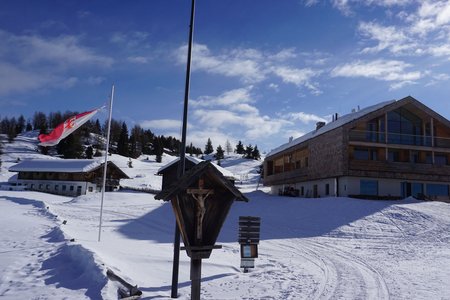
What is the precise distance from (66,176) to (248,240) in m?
53.4

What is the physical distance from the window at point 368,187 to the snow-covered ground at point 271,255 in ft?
14.2

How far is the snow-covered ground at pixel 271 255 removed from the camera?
1008 centimetres

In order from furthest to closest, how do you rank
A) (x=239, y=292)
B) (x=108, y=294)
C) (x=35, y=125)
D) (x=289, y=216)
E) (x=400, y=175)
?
(x=35, y=125) → (x=400, y=175) → (x=289, y=216) → (x=239, y=292) → (x=108, y=294)

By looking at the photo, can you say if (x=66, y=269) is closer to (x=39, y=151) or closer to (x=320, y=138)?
(x=320, y=138)

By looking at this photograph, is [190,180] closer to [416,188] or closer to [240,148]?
[416,188]

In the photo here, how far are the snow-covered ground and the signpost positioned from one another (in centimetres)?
37

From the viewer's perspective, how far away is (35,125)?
165 meters

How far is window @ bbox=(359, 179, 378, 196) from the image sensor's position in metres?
35.0

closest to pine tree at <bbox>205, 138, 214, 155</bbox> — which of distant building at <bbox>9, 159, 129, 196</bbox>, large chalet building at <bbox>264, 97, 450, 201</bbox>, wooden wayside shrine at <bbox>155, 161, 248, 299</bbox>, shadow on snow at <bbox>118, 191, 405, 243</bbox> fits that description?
distant building at <bbox>9, 159, 129, 196</bbox>

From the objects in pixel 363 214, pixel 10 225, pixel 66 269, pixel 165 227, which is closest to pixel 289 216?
pixel 363 214

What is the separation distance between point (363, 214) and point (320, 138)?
46.6ft

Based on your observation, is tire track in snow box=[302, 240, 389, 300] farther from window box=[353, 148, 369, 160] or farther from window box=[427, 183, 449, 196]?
window box=[427, 183, 449, 196]

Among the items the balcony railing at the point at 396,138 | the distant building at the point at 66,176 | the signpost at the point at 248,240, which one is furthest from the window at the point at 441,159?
the distant building at the point at 66,176

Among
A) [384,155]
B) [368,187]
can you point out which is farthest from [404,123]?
[368,187]
